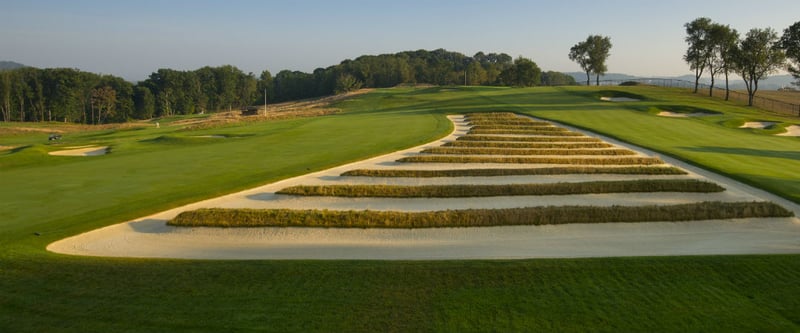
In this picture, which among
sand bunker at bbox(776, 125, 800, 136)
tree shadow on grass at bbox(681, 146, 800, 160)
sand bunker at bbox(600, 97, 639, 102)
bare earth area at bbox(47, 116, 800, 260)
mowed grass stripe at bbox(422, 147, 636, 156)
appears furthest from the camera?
sand bunker at bbox(600, 97, 639, 102)

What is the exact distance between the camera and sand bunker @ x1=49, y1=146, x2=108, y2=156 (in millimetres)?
28609

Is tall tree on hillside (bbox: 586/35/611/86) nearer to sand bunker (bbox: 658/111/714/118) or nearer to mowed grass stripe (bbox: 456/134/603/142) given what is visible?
sand bunker (bbox: 658/111/714/118)

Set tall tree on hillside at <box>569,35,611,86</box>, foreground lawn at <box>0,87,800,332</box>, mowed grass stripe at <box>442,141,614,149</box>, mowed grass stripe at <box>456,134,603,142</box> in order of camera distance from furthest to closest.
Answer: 1. tall tree on hillside at <box>569,35,611,86</box>
2. mowed grass stripe at <box>456,134,603,142</box>
3. mowed grass stripe at <box>442,141,614,149</box>
4. foreground lawn at <box>0,87,800,332</box>

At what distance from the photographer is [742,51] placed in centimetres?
5325

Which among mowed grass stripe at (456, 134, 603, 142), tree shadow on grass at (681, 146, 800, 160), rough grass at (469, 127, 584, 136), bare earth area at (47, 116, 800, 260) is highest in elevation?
rough grass at (469, 127, 584, 136)

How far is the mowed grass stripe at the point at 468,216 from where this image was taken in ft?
46.3

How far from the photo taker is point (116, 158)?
81.8 ft

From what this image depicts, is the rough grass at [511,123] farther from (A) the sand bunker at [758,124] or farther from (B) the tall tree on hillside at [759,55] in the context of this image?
(B) the tall tree on hillside at [759,55]

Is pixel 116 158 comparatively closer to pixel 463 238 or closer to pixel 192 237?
pixel 192 237

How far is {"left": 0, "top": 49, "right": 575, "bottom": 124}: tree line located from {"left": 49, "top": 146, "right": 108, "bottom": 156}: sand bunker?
4999cm

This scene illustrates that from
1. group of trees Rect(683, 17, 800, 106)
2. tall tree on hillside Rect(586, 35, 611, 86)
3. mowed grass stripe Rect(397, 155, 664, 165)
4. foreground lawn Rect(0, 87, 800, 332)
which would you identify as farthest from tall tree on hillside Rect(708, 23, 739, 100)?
foreground lawn Rect(0, 87, 800, 332)

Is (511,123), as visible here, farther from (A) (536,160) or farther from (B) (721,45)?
(B) (721,45)

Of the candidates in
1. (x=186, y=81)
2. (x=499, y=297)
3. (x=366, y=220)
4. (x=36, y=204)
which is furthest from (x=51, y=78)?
(x=499, y=297)

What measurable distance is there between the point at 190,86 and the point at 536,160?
12174 cm
